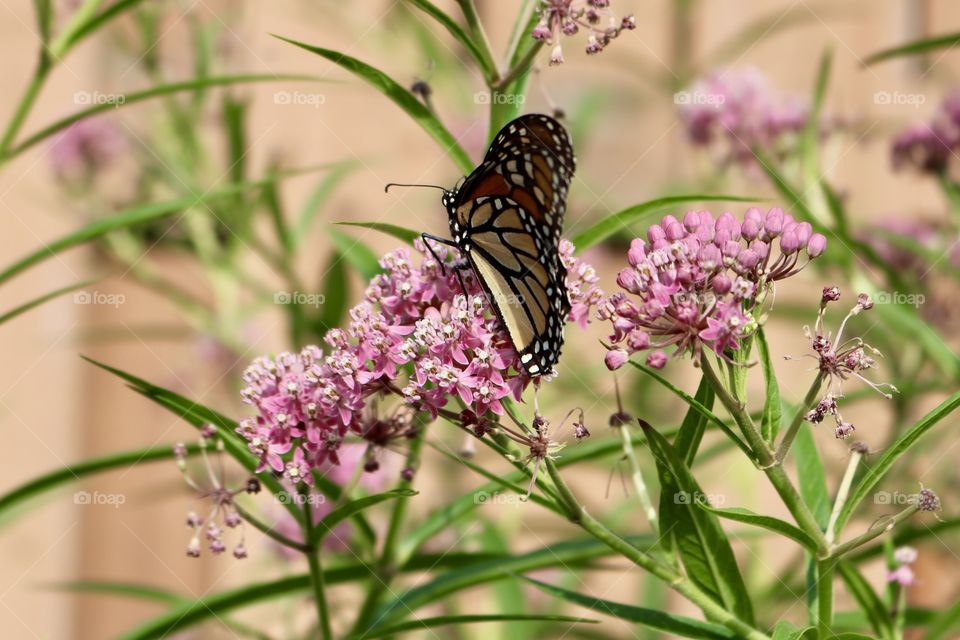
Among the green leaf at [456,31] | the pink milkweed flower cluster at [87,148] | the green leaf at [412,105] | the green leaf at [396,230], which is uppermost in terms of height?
the pink milkweed flower cluster at [87,148]

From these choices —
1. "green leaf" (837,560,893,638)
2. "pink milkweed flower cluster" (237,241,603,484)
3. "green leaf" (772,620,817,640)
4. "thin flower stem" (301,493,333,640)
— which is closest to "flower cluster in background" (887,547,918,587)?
"green leaf" (837,560,893,638)

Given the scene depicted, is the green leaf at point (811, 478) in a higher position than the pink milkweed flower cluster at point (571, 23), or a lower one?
lower

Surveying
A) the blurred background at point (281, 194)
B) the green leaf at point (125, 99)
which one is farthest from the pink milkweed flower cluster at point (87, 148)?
the green leaf at point (125, 99)

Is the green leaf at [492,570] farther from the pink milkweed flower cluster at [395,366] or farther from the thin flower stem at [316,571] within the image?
the pink milkweed flower cluster at [395,366]

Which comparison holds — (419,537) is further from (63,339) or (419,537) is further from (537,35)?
(63,339)

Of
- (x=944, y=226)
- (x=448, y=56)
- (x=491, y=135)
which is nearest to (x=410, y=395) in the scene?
(x=491, y=135)

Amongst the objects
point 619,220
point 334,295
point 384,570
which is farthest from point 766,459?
point 334,295

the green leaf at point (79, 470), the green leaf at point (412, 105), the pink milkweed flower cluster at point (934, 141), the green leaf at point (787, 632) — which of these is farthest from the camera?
the pink milkweed flower cluster at point (934, 141)
